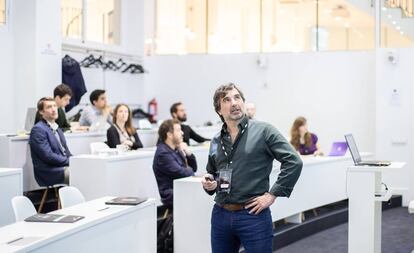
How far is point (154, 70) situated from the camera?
10.6 meters

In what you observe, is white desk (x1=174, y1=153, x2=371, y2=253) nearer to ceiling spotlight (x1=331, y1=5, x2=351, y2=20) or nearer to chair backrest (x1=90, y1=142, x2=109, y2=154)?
chair backrest (x1=90, y1=142, x2=109, y2=154)

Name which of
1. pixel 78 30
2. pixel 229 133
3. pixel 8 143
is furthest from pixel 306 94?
pixel 229 133

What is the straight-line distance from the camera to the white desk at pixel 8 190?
484cm

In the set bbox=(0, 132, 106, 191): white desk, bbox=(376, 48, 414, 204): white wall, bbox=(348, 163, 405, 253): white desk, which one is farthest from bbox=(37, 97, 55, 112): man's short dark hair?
bbox=(376, 48, 414, 204): white wall

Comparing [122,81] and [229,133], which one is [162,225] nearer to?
[229,133]

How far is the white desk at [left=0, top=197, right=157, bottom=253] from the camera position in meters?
3.00

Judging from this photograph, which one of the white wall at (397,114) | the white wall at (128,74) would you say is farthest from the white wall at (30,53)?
the white wall at (397,114)

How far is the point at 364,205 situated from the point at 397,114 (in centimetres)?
408

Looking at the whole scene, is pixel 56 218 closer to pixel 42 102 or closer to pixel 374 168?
pixel 374 168

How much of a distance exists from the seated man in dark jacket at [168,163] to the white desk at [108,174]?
0.49 meters

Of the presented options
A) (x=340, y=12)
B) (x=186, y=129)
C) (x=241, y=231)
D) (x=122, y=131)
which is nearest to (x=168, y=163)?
(x=122, y=131)

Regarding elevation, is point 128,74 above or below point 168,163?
above

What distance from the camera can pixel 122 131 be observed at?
23.7ft

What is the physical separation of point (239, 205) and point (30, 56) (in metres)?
5.67
